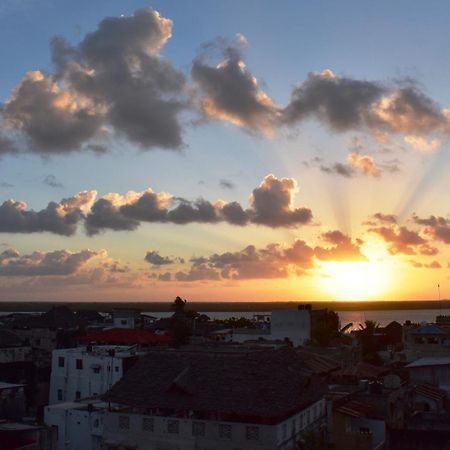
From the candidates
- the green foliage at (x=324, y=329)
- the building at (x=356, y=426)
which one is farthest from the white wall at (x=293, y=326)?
the building at (x=356, y=426)

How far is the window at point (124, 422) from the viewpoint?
4434 centimetres

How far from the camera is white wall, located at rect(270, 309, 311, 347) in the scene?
306 feet

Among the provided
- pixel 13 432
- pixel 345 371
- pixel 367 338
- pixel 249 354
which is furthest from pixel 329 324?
pixel 13 432

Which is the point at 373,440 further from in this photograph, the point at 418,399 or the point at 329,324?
the point at 329,324

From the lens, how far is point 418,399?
56906 millimetres

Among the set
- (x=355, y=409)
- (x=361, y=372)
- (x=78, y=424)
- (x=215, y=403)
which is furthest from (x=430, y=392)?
(x=78, y=424)

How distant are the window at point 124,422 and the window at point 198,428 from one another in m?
5.65

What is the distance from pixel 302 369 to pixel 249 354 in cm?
488

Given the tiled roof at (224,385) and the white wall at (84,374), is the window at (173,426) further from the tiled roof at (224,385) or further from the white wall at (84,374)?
the white wall at (84,374)

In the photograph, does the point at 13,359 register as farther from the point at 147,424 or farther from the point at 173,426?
the point at 173,426

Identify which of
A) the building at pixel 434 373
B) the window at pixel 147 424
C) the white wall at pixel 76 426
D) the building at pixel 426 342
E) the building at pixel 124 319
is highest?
the building at pixel 124 319

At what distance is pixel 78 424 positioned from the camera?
165ft

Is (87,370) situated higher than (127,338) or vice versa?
(127,338)

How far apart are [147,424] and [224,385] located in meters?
6.38
